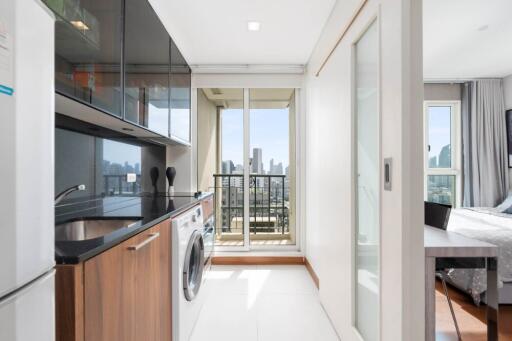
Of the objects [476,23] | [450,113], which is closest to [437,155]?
[450,113]

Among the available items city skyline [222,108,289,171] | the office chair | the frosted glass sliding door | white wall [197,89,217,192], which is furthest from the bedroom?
white wall [197,89,217,192]

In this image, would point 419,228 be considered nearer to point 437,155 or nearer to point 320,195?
point 320,195

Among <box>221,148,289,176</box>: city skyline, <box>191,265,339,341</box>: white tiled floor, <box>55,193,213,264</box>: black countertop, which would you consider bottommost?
<box>191,265,339,341</box>: white tiled floor

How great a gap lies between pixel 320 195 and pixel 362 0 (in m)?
1.65

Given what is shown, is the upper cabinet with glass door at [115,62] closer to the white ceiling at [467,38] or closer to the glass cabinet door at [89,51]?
the glass cabinet door at [89,51]

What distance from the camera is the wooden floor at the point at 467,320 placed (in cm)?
193

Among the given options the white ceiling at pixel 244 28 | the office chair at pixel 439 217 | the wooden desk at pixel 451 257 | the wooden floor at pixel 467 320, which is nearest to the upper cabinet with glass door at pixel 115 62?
the white ceiling at pixel 244 28

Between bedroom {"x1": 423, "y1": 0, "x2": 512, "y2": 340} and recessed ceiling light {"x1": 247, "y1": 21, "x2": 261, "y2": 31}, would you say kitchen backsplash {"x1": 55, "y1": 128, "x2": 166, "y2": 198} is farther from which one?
bedroom {"x1": 423, "y1": 0, "x2": 512, "y2": 340}

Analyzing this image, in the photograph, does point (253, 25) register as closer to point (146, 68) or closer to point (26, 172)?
point (146, 68)

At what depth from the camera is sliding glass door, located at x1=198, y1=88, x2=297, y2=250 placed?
3.67 metres

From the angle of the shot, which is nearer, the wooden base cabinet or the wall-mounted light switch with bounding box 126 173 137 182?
the wooden base cabinet

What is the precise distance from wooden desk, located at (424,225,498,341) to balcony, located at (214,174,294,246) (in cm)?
246

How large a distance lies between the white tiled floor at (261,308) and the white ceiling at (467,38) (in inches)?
112

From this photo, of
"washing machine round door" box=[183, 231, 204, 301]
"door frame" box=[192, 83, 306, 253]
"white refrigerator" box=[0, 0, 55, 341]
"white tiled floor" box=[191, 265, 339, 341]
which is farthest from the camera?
"door frame" box=[192, 83, 306, 253]
